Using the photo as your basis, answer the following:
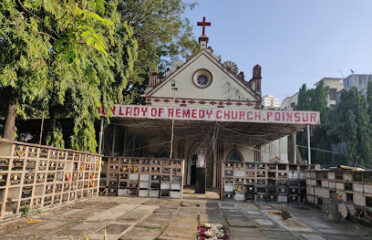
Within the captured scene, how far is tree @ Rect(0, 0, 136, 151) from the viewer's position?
11.5ft

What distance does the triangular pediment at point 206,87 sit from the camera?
19750 millimetres

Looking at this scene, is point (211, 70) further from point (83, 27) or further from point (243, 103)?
point (83, 27)

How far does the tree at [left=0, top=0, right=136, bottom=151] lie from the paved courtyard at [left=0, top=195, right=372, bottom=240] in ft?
10.5

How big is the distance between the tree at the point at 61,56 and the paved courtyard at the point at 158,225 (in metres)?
3.19

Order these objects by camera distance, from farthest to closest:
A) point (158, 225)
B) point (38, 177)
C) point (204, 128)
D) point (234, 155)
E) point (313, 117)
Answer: point (234, 155) → point (204, 128) → point (313, 117) → point (38, 177) → point (158, 225)

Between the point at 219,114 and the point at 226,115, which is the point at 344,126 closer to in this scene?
the point at 226,115

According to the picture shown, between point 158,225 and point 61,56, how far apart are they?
4667 mm

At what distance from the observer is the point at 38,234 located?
5309 millimetres

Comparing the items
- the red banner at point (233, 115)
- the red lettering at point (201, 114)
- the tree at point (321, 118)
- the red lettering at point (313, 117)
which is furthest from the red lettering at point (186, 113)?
the tree at point (321, 118)

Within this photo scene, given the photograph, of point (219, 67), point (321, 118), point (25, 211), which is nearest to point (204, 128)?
point (219, 67)

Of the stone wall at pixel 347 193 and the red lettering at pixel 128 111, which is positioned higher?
the red lettering at pixel 128 111

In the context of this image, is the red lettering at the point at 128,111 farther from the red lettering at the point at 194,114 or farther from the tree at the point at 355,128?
the tree at the point at 355,128

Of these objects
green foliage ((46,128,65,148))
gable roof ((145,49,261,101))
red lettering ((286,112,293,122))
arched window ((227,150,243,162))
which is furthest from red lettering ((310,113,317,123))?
green foliage ((46,128,65,148))

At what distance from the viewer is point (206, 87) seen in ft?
65.1
